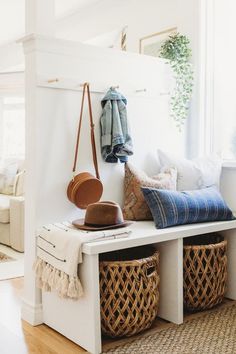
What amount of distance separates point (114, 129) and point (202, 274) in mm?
1066

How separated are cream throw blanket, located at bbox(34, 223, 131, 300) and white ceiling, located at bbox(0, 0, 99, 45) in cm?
307

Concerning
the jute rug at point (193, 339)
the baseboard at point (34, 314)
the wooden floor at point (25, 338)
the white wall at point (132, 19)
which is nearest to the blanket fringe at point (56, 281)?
the baseboard at point (34, 314)

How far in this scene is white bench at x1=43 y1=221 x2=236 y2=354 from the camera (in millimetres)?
2344

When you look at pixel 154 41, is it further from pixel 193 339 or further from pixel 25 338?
pixel 25 338

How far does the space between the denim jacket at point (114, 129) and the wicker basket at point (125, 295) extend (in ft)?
2.43

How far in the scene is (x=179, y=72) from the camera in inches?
134

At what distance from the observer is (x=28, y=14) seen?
2.75m

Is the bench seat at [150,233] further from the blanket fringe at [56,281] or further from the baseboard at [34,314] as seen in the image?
the baseboard at [34,314]

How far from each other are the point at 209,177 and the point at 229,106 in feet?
2.06

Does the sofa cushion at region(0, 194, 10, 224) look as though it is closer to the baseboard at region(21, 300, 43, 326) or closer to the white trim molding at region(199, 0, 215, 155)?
the baseboard at region(21, 300, 43, 326)

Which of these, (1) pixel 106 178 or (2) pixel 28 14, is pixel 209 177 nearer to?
(1) pixel 106 178

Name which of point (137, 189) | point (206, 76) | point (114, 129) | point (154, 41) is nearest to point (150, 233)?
point (137, 189)

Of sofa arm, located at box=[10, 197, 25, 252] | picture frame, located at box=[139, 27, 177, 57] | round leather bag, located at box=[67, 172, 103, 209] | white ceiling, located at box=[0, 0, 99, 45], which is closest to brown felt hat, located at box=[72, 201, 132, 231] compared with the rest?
round leather bag, located at box=[67, 172, 103, 209]

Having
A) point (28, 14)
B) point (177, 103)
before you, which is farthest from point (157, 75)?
point (28, 14)
